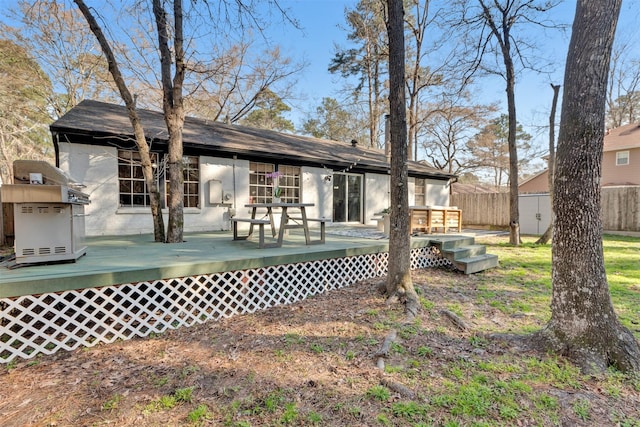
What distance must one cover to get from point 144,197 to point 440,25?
366 inches

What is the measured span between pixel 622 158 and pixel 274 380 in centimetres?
2320

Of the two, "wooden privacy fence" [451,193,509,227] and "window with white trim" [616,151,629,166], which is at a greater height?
"window with white trim" [616,151,629,166]

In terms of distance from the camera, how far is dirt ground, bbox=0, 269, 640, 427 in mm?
1944

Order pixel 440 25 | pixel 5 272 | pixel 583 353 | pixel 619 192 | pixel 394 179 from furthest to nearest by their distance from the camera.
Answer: pixel 619 192, pixel 440 25, pixel 394 179, pixel 5 272, pixel 583 353

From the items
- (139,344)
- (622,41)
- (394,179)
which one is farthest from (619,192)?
(139,344)

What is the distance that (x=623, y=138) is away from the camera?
1745 cm

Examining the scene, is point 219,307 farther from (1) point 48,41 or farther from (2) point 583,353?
(1) point 48,41

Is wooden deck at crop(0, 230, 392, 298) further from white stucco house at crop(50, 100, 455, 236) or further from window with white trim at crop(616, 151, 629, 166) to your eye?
window with white trim at crop(616, 151, 629, 166)

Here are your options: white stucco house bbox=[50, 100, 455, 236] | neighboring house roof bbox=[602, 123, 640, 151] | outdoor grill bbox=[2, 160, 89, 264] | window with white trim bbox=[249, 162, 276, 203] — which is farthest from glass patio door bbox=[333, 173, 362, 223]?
neighboring house roof bbox=[602, 123, 640, 151]

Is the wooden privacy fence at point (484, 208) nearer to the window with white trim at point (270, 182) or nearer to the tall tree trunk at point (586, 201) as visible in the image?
the window with white trim at point (270, 182)

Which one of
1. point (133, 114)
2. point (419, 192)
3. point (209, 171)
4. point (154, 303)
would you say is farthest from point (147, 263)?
point (419, 192)

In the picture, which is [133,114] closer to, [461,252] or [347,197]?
Answer: [461,252]

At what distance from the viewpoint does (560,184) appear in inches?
105

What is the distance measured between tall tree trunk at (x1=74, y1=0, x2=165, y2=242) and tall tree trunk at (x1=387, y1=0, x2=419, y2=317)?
3.99 meters
